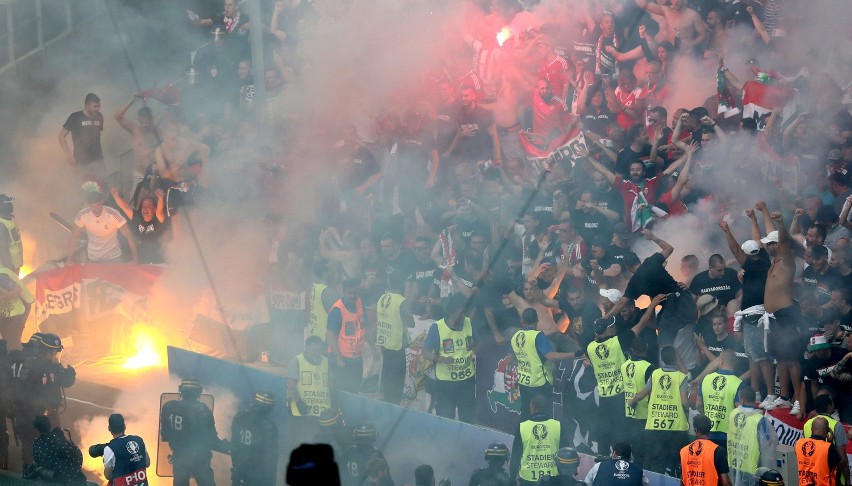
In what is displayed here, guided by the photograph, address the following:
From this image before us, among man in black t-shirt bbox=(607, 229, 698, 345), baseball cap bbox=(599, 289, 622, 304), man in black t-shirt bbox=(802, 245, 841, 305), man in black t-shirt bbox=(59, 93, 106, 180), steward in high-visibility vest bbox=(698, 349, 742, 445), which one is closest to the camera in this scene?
steward in high-visibility vest bbox=(698, 349, 742, 445)

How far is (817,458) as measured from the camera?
20.8 feet

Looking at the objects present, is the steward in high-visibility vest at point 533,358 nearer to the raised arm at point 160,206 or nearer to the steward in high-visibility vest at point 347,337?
the steward in high-visibility vest at point 347,337

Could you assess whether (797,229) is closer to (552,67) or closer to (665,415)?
(665,415)

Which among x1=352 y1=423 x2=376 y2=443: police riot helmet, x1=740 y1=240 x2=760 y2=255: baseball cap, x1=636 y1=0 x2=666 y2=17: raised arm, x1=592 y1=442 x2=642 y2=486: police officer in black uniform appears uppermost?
x1=636 y1=0 x2=666 y2=17: raised arm

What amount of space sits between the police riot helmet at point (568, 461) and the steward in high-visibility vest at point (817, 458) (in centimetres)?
124

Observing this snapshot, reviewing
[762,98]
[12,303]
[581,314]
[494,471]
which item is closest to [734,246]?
[581,314]

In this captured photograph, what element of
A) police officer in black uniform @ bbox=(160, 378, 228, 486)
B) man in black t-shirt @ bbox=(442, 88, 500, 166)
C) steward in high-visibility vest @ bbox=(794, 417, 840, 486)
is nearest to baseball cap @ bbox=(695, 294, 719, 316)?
steward in high-visibility vest @ bbox=(794, 417, 840, 486)

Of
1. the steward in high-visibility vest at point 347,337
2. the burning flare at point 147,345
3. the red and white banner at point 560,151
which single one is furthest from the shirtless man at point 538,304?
the burning flare at point 147,345

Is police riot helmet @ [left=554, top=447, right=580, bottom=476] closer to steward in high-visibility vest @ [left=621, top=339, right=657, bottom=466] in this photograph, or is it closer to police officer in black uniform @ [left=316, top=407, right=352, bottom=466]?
steward in high-visibility vest @ [left=621, top=339, right=657, bottom=466]

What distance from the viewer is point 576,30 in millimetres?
10234

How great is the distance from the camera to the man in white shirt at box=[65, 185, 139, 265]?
1127 centimetres

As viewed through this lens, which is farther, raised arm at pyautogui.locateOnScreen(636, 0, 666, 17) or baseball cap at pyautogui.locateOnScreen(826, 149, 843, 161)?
raised arm at pyautogui.locateOnScreen(636, 0, 666, 17)

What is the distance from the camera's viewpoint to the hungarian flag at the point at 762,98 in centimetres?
873

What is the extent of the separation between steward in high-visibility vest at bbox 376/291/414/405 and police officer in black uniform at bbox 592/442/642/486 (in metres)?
2.72
